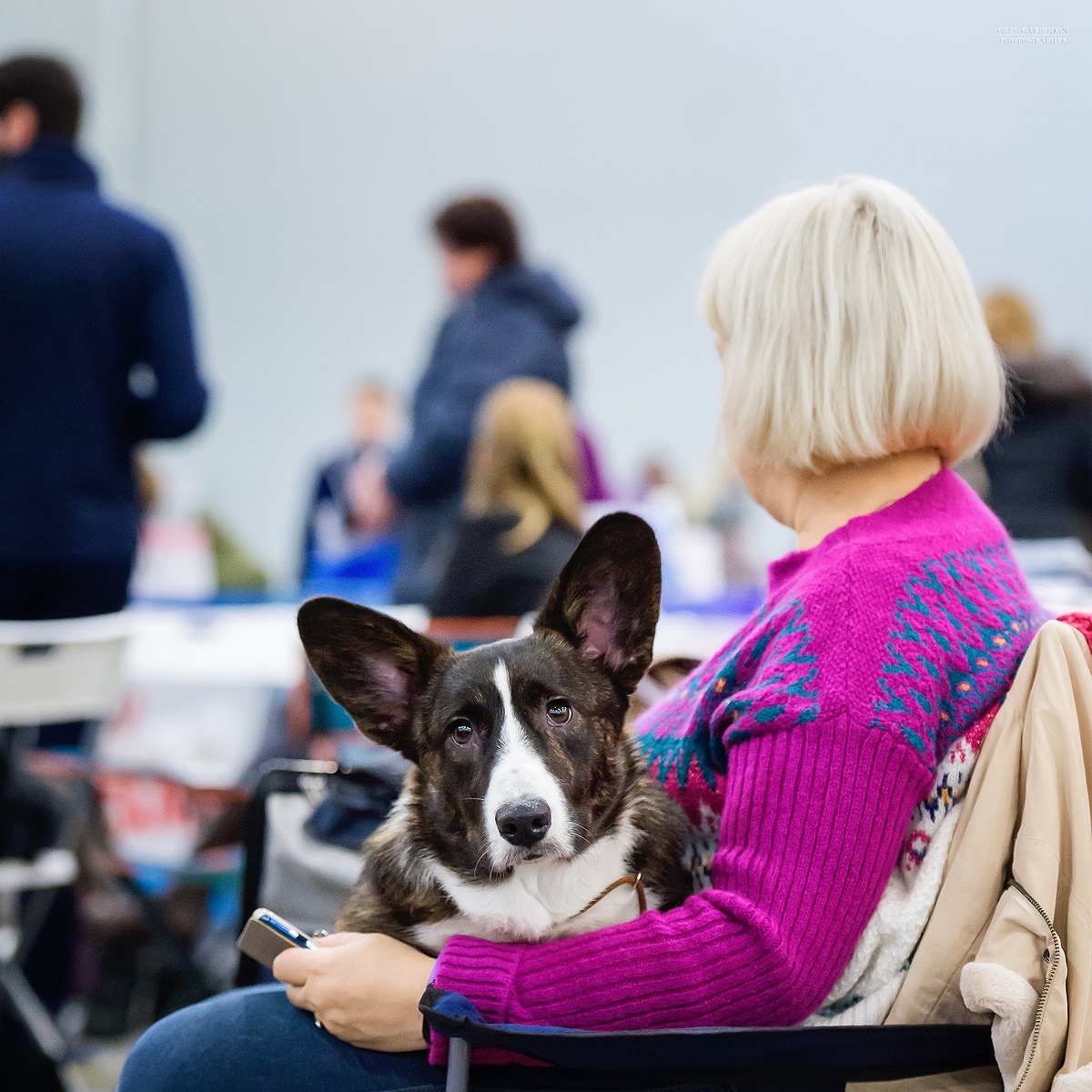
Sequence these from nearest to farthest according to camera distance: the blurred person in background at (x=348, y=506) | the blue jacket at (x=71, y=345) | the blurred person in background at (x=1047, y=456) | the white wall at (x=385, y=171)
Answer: the blue jacket at (x=71, y=345)
the blurred person in background at (x=1047, y=456)
the blurred person in background at (x=348, y=506)
the white wall at (x=385, y=171)

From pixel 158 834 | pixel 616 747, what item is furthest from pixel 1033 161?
pixel 158 834

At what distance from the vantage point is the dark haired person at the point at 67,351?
10.2 ft

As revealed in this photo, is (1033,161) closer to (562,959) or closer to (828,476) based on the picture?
(828,476)

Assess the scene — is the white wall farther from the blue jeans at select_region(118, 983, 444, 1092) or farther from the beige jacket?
the blue jeans at select_region(118, 983, 444, 1092)

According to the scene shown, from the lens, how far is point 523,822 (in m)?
1.26

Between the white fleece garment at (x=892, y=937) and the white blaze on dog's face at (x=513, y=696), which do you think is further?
the white blaze on dog's face at (x=513, y=696)

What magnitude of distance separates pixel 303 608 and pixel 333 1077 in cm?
49

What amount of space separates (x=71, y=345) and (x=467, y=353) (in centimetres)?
131

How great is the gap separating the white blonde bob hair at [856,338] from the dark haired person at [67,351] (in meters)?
2.17

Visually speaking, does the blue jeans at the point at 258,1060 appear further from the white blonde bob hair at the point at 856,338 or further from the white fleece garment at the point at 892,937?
the white blonde bob hair at the point at 856,338

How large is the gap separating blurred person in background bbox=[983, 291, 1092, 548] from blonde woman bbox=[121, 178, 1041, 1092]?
7.26 feet

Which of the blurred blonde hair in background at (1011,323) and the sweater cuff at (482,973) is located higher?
the blurred blonde hair in background at (1011,323)

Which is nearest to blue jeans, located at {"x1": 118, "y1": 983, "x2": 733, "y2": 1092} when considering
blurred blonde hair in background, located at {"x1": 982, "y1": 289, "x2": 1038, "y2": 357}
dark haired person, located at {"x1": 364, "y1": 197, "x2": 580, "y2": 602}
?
dark haired person, located at {"x1": 364, "y1": 197, "x2": 580, "y2": 602}

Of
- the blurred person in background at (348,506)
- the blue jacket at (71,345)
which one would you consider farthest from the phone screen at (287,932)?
the blurred person in background at (348,506)
